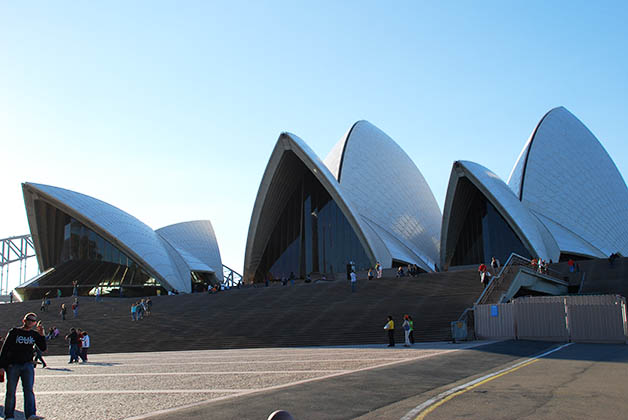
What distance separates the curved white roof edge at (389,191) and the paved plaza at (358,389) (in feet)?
86.5

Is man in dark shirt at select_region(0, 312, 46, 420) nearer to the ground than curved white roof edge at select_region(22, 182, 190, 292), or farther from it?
nearer to the ground

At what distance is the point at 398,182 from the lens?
4244 centimetres

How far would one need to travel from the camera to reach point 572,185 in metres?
39.2

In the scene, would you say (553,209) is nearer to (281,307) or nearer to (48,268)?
(281,307)

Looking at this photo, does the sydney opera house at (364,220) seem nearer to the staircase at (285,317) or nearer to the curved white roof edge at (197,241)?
the curved white roof edge at (197,241)

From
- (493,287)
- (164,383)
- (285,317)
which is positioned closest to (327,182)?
(285,317)

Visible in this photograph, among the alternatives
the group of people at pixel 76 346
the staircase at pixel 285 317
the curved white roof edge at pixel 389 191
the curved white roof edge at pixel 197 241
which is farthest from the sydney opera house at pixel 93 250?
the group of people at pixel 76 346

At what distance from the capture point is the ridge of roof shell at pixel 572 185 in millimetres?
37094

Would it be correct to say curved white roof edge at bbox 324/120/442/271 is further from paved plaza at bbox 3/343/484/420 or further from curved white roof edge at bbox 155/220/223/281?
paved plaza at bbox 3/343/484/420

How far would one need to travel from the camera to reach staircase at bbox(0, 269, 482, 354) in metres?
17.0

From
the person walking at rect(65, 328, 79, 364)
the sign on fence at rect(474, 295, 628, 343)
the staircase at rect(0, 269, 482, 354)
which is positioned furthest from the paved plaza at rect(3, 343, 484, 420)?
the staircase at rect(0, 269, 482, 354)

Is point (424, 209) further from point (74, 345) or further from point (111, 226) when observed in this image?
point (74, 345)

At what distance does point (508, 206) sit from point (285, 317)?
19.2 meters

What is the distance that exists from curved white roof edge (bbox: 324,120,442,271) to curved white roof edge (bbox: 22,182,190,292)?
13.2 m
